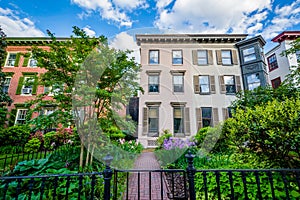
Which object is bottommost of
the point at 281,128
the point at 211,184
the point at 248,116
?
the point at 211,184

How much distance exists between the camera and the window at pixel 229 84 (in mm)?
12125

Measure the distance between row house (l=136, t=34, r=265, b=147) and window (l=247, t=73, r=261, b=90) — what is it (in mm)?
88

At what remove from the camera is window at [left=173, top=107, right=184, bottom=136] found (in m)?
11.3

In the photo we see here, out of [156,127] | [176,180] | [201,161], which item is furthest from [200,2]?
[156,127]

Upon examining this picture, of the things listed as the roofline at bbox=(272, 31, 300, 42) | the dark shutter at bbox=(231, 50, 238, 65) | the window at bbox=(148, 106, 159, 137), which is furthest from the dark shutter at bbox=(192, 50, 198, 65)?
the roofline at bbox=(272, 31, 300, 42)

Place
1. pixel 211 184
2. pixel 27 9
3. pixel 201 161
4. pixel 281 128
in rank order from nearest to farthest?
1. pixel 281 128
2. pixel 211 184
3. pixel 201 161
4. pixel 27 9

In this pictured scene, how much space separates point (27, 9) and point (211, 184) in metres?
9.70

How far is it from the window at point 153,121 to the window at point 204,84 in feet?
14.9

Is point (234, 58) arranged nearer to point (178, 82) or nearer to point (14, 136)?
point (178, 82)

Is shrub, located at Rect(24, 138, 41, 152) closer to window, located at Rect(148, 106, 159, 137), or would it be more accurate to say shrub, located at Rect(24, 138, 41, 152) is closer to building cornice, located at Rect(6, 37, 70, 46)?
window, located at Rect(148, 106, 159, 137)

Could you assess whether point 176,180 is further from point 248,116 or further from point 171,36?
point 171,36

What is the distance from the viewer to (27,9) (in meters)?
6.16

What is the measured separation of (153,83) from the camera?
40.0 feet

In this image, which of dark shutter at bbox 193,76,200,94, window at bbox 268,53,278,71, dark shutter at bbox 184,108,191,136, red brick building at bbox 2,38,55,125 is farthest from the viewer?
window at bbox 268,53,278,71
